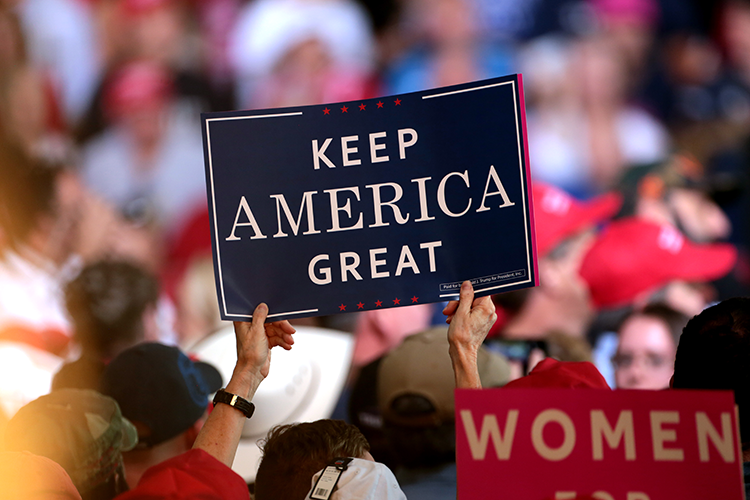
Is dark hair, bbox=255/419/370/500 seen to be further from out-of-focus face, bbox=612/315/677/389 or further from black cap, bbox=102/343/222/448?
out-of-focus face, bbox=612/315/677/389

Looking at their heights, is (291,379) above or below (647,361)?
above

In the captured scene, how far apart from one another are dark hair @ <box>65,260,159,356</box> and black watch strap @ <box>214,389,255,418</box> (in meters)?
1.74

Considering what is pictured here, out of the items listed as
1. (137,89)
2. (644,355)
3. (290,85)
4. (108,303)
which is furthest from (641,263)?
(137,89)

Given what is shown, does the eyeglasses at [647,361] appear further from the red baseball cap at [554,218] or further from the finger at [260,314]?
the finger at [260,314]

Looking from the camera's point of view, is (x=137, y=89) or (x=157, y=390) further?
(x=137, y=89)

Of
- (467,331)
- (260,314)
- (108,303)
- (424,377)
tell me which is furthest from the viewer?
(108,303)

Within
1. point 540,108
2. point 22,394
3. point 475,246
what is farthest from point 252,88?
point 475,246

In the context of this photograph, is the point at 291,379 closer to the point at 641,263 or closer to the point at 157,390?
the point at 157,390

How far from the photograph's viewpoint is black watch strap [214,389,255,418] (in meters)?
1.62

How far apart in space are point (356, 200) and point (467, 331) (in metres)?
0.40

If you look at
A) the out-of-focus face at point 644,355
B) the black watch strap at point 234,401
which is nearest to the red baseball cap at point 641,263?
the out-of-focus face at point 644,355

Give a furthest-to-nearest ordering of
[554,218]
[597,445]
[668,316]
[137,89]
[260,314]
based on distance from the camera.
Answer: [137,89] < [554,218] < [668,316] < [260,314] < [597,445]

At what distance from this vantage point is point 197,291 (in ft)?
19.7

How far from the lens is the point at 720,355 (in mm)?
1538
